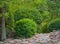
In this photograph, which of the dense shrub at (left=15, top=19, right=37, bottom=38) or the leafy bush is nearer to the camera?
the dense shrub at (left=15, top=19, right=37, bottom=38)

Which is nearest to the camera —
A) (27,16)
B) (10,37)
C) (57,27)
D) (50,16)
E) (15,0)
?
(15,0)

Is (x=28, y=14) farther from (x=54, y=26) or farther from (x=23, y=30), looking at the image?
(x=23, y=30)

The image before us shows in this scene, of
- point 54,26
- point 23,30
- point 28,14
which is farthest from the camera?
point 28,14

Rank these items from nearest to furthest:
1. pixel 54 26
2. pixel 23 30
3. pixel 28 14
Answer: pixel 23 30
pixel 54 26
pixel 28 14

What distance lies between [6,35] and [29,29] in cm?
134

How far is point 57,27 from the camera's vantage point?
14.8 m

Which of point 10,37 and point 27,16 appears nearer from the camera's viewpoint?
point 10,37

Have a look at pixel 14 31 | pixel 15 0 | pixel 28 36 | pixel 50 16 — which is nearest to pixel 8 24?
pixel 14 31

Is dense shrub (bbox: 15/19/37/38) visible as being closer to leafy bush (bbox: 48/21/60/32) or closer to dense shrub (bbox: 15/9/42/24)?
leafy bush (bbox: 48/21/60/32)

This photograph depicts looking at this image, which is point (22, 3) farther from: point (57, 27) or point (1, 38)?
point (57, 27)

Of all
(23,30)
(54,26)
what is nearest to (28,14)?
(54,26)

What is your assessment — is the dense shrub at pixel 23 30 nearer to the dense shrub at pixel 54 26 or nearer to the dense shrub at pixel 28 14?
the dense shrub at pixel 54 26

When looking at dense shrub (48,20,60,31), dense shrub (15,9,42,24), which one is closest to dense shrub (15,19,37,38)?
dense shrub (48,20,60,31)

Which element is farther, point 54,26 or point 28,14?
point 28,14
